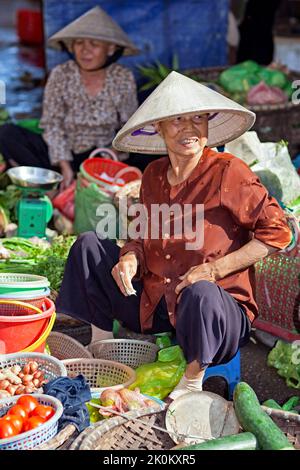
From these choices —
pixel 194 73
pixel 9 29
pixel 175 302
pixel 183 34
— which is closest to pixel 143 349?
pixel 175 302

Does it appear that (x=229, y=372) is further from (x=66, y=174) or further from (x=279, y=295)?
(x=66, y=174)

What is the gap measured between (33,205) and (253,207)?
76.2 inches

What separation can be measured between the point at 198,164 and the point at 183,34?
383 cm

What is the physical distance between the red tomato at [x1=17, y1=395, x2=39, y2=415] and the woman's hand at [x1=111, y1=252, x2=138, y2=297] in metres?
0.71

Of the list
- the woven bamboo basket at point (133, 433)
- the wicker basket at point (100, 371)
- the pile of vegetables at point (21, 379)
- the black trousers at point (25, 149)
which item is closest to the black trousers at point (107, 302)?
the wicker basket at point (100, 371)

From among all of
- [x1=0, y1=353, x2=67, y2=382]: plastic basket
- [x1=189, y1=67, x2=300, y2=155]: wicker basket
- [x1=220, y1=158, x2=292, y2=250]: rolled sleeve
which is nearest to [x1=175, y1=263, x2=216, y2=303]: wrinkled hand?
[x1=220, y1=158, x2=292, y2=250]: rolled sleeve

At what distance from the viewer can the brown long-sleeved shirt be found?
3412 mm

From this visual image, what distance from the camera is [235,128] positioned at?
3.73m

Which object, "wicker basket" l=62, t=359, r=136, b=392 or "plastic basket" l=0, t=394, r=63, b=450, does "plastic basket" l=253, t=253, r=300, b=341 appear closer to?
"wicker basket" l=62, t=359, r=136, b=392

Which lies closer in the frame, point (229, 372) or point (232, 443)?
point (232, 443)

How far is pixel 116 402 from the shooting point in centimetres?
322

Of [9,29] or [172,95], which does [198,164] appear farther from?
[9,29]

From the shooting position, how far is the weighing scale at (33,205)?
16.4ft

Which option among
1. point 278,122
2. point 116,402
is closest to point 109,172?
point 278,122
